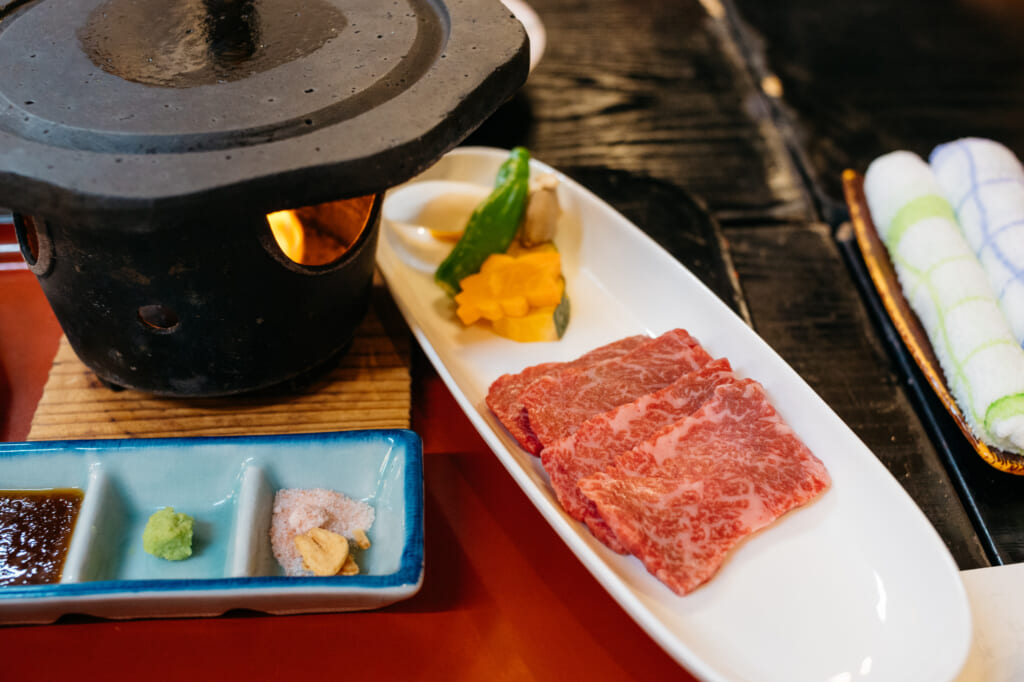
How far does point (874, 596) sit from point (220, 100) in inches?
65.1

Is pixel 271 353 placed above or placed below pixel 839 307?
above

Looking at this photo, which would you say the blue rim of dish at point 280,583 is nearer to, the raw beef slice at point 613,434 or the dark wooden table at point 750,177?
the dark wooden table at point 750,177

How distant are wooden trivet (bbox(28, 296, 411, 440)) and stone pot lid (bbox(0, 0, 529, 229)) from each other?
2.75 feet

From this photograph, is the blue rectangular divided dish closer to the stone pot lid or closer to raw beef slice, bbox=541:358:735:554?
raw beef slice, bbox=541:358:735:554

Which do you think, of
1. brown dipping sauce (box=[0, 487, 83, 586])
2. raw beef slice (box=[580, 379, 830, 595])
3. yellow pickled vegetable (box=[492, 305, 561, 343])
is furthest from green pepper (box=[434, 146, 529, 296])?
brown dipping sauce (box=[0, 487, 83, 586])

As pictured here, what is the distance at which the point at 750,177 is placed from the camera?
3.14m

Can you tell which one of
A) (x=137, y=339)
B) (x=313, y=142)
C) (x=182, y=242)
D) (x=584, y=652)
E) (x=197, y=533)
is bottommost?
(x=584, y=652)

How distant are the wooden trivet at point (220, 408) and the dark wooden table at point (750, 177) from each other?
0.13 metres

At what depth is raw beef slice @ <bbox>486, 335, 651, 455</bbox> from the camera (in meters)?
1.78

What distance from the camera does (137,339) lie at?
1.66m

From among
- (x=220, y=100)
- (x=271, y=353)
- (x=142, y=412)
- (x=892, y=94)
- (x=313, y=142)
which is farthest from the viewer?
(x=892, y=94)

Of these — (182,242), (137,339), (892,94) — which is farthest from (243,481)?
(892,94)

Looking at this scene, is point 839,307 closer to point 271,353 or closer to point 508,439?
point 508,439

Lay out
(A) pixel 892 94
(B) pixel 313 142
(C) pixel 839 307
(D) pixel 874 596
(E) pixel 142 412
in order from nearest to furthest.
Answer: (B) pixel 313 142
(D) pixel 874 596
(E) pixel 142 412
(C) pixel 839 307
(A) pixel 892 94
